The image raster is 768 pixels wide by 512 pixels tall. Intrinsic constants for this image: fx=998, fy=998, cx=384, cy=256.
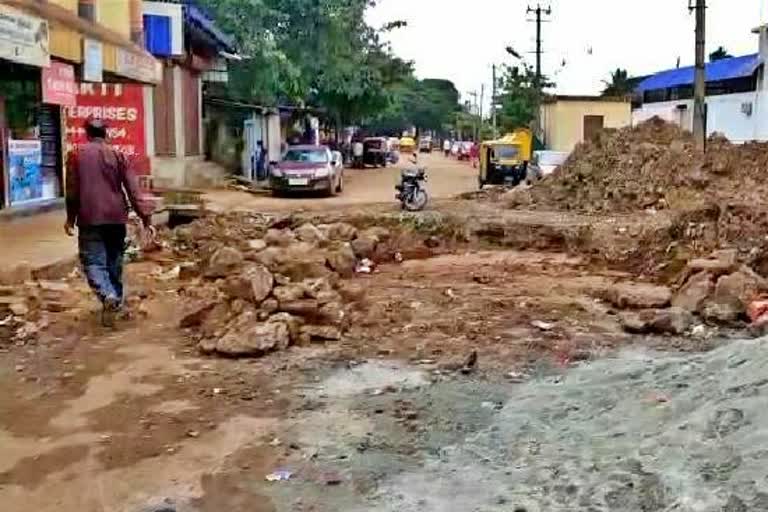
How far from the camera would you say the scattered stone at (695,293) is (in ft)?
31.0

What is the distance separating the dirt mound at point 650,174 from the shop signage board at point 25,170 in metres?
10.6

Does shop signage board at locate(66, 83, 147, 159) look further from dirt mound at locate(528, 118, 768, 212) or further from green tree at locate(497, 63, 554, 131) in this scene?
green tree at locate(497, 63, 554, 131)

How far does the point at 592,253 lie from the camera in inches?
602

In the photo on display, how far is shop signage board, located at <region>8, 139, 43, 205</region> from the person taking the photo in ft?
54.2

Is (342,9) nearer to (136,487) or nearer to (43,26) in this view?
(43,26)

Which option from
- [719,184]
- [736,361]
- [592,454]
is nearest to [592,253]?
[719,184]

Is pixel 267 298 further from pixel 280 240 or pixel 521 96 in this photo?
pixel 521 96

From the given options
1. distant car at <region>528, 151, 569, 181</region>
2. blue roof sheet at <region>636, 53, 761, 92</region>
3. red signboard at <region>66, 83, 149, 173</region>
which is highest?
blue roof sheet at <region>636, 53, 761, 92</region>

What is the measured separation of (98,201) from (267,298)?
1637 millimetres

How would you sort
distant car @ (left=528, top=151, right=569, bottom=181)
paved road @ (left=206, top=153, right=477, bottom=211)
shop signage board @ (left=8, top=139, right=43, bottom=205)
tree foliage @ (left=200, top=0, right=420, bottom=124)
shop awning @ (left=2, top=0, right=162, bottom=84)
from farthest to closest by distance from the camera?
tree foliage @ (left=200, top=0, right=420, bottom=124) → distant car @ (left=528, top=151, right=569, bottom=181) → paved road @ (left=206, top=153, right=477, bottom=211) → shop signage board @ (left=8, top=139, right=43, bottom=205) → shop awning @ (left=2, top=0, right=162, bottom=84)

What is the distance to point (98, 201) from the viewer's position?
8352 mm

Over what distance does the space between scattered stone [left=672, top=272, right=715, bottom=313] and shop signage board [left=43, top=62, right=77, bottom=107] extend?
9153 mm

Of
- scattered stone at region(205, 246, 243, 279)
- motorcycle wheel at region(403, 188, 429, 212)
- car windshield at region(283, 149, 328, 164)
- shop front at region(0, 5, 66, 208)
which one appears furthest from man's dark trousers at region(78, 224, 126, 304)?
car windshield at region(283, 149, 328, 164)

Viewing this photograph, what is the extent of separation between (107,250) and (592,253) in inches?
342
